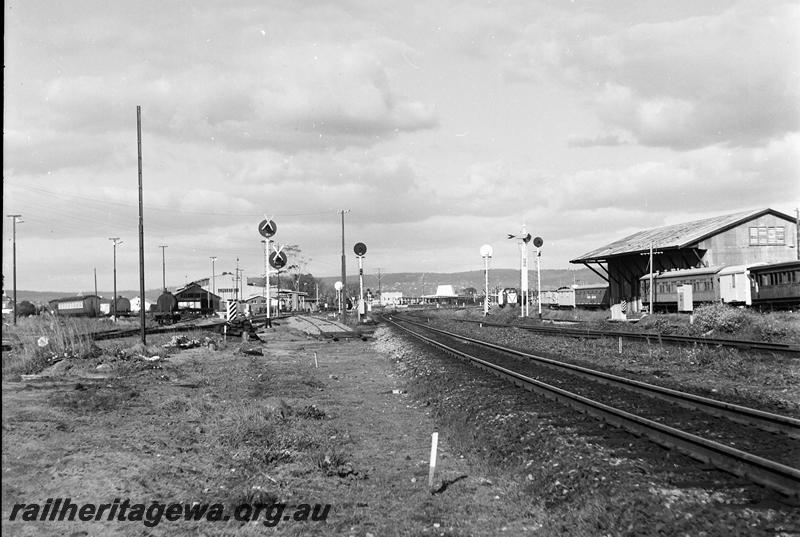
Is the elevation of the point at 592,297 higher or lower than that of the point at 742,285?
lower

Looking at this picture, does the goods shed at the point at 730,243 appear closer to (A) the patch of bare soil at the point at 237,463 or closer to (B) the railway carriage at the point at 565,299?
(B) the railway carriage at the point at 565,299

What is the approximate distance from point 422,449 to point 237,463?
10.0ft

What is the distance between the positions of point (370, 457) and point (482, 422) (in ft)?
8.66

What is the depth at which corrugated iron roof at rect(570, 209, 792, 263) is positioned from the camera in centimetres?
5600

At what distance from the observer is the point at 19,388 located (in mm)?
14742

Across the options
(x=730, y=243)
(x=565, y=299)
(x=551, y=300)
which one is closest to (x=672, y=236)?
(x=730, y=243)

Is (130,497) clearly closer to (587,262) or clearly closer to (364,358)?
(364,358)

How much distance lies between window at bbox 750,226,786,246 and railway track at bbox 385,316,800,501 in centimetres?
4758

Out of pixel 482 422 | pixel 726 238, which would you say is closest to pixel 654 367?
pixel 482 422

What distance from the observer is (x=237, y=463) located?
349 inches

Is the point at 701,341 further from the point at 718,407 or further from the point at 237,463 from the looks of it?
the point at 237,463

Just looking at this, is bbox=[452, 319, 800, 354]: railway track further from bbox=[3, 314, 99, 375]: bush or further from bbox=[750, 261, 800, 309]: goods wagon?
bbox=[3, 314, 99, 375]: bush

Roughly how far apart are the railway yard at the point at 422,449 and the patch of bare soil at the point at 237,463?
0.12 ft


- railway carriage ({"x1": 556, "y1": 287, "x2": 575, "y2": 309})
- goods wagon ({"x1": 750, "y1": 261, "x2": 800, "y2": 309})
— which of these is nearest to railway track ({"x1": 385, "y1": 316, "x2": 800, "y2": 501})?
goods wagon ({"x1": 750, "y1": 261, "x2": 800, "y2": 309})
